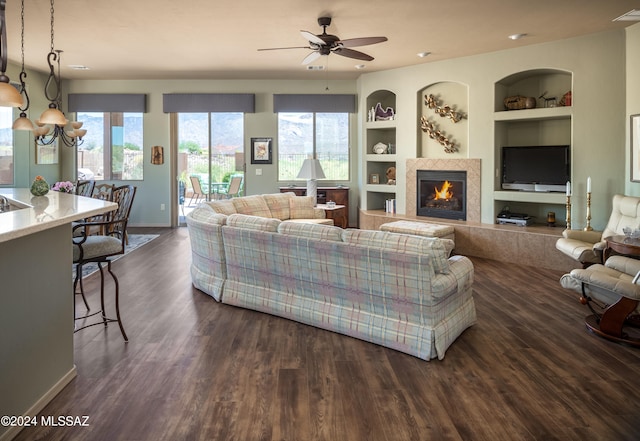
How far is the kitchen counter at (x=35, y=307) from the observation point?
7.00ft

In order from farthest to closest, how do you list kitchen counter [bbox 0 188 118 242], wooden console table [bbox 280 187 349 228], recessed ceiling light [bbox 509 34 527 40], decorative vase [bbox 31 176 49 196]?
wooden console table [bbox 280 187 349 228], recessed ceiling light [bbox 509 34 527 40], decorative vase [bbox 31 176 49 196], kitchen counter [bbox 0 188 118 242]

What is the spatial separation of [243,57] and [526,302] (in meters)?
5.19

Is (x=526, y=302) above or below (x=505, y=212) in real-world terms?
below

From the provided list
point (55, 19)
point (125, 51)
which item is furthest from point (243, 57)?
point (55, 19)

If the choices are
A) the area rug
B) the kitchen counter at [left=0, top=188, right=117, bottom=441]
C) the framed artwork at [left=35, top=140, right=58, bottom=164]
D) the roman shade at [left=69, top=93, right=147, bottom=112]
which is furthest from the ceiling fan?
the framed artwork at [left=35, top=140, right=58, bottom=164]

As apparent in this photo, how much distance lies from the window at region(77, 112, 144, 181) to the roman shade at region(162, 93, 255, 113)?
786 mm

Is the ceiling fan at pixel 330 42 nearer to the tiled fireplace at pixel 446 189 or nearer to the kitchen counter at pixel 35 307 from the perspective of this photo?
the tiled fireplace at pixel 446 189

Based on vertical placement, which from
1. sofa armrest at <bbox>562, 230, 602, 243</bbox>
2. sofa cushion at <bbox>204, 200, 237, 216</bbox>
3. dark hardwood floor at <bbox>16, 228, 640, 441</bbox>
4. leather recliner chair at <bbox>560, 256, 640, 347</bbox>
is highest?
sofa cushion at <bbox>204, 200, 237, 216</bbox>

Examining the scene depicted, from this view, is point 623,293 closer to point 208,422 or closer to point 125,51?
point 208,422

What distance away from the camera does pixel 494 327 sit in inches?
146

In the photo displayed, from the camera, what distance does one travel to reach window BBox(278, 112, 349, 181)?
9.30 meters

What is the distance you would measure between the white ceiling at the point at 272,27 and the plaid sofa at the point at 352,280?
2380 millimetres

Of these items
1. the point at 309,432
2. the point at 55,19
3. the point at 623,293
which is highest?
the point at 55,19

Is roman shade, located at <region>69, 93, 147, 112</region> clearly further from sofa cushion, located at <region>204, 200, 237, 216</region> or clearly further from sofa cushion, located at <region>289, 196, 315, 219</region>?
sofa cushion, located at <region>204, 200, 237, 216</region>
